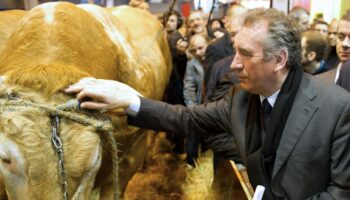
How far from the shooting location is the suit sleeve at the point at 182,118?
2.12 meters

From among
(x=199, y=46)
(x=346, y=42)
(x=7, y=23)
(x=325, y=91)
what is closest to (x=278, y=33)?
(x=325, y=91)

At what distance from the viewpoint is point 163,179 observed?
457cm

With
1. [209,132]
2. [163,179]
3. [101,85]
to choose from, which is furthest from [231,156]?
[163,179]

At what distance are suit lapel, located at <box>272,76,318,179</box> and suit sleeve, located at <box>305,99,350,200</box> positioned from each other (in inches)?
4.6

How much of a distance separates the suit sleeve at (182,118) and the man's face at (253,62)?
34 cm

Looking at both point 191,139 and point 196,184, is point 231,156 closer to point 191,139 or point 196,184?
point 196,184

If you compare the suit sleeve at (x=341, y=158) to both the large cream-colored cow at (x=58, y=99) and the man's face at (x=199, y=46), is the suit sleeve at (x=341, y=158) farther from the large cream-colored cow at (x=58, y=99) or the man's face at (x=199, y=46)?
the man's face at (x=199, y=46)

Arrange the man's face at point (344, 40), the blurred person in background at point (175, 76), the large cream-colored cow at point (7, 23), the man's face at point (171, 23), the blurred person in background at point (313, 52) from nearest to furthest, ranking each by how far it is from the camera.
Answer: the man's face at point (344, 40), the large cream-colored cow at point (7, 23), the blurred person in background at point (313, 52), the blurred person in background at point (175, 76), the man's face at point (171, 23)

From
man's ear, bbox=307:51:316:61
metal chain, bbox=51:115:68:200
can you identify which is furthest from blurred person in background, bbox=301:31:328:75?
metal chain, bbox=51:115:68:200

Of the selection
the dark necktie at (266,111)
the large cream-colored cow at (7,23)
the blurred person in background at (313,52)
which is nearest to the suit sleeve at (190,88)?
the blurred person in background at (313,52)

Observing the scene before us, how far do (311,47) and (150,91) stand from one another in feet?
4.41

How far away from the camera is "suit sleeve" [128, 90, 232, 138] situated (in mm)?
2121

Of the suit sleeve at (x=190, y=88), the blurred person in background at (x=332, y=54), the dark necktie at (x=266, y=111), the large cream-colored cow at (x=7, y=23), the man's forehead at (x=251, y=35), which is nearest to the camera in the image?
the man's forehead at (x=251, y=35)

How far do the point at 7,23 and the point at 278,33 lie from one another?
2104 mm
